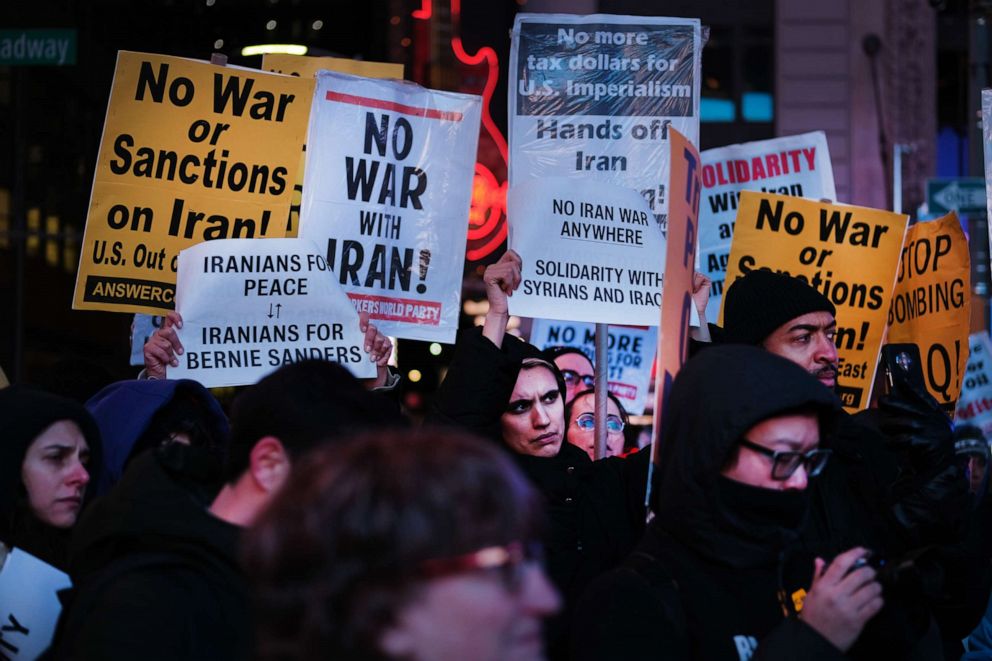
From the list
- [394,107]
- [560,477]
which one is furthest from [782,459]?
[394,107]

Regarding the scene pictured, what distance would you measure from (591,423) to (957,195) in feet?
33.5

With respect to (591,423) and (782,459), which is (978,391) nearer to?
(591,423)

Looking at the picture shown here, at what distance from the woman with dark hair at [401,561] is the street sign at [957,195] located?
47.8ft

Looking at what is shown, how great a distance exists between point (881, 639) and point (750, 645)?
0.42m

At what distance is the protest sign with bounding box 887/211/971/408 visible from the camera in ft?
21.6

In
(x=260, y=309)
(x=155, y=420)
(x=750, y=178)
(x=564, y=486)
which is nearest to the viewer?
(x=155, y=420)

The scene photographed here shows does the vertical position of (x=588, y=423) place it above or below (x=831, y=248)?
below

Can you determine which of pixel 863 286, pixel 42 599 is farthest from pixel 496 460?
pixel 863 286

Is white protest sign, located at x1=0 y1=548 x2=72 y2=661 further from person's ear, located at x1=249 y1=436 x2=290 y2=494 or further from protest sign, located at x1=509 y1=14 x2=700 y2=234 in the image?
protest sign, located at x1=509 y1=14 x2=700 y2=234

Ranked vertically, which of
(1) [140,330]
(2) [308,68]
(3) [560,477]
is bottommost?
(3) [560,477]

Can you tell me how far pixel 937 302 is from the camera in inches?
268

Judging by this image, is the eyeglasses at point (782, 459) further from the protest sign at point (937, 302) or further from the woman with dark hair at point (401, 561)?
the protest sign at point (937, 302)

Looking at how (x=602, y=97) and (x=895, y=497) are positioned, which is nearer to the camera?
(x=895, y=497)

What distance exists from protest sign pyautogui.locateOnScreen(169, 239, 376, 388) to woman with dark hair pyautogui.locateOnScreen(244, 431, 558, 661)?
393 centimetres
